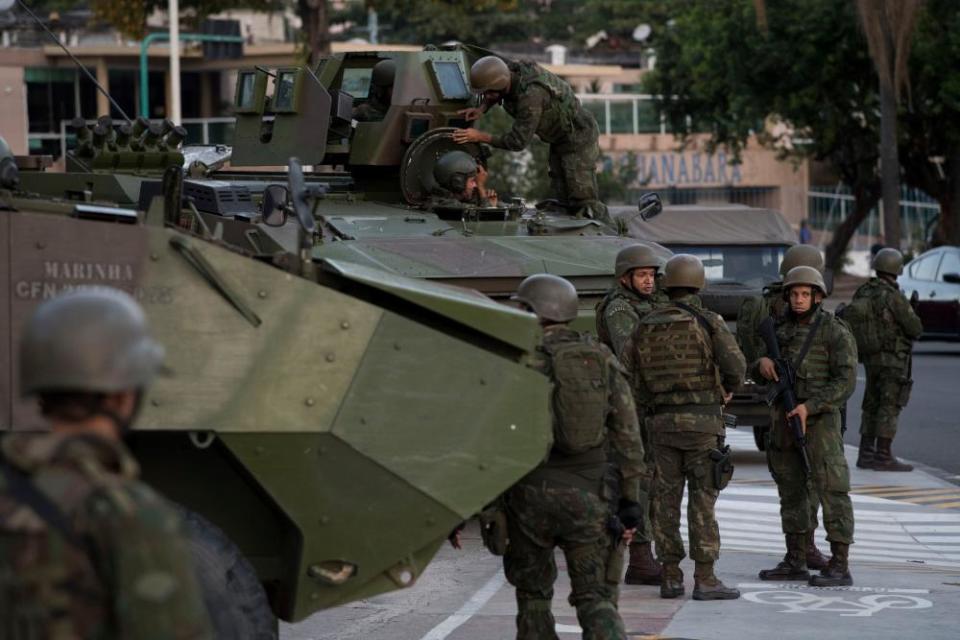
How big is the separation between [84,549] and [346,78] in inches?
390

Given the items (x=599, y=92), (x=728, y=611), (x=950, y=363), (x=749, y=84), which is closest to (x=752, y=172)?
(x=599, y=92)

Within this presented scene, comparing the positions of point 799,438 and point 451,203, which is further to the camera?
point 451,203

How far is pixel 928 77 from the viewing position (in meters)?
33.9

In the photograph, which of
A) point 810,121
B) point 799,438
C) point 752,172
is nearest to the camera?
point 799,438

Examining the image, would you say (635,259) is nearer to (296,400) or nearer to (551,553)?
(551,553)

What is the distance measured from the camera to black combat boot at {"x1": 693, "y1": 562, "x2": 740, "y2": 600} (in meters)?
9.54

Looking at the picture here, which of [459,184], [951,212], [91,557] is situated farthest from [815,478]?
[951,212]

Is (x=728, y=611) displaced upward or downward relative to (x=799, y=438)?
downward

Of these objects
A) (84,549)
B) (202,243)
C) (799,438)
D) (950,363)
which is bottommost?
(950,363)

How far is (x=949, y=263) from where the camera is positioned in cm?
2542

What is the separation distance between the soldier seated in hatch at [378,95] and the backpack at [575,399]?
5781 millimetres

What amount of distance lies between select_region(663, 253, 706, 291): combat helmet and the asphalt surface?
5.01 ft

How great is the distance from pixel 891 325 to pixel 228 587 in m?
9.57

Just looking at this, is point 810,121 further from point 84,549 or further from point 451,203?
point 84,549
